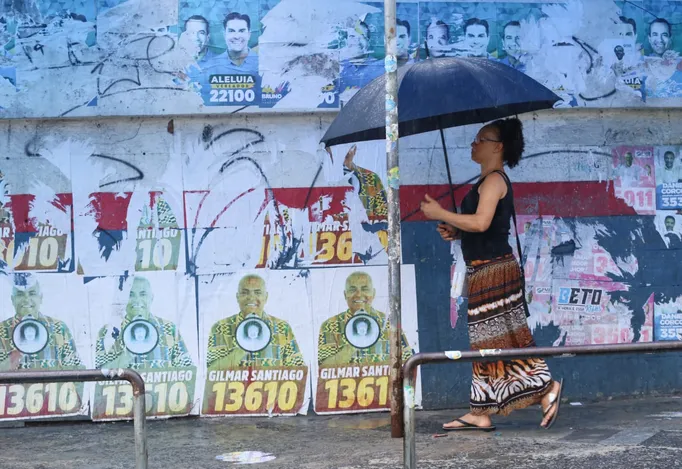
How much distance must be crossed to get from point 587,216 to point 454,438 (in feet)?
6.61

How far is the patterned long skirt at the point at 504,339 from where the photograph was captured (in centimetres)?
603

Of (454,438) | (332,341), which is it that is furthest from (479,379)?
(332,341)

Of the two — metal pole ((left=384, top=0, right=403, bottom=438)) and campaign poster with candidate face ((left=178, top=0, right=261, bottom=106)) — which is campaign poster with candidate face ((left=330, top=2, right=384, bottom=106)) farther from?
metal pole ((left=384, top=0, right=403, bottom=438))

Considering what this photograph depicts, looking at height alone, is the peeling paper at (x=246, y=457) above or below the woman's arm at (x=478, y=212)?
below

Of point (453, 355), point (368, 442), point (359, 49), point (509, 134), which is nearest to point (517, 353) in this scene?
point (453, 355)

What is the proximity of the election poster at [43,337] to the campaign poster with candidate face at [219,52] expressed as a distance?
1.51m

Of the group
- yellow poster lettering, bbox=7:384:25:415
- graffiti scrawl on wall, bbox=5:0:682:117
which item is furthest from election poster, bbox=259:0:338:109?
yellow poster lettering, bbox=7:384:25:415

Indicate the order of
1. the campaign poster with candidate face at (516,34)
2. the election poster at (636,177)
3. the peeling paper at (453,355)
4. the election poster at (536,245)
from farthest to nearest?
1. the election poster at (636,177)
2. the election poster at (536,245)
3. the campaign poster with candidate face at (516,34)
4. the peeling paper at (453,355)

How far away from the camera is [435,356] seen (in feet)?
13.8

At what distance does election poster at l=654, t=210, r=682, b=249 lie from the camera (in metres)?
7.15

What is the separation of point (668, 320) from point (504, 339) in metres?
1.73

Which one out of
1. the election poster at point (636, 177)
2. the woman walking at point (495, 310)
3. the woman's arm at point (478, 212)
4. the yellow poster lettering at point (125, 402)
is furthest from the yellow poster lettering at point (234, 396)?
the election poster at point (636, 177)

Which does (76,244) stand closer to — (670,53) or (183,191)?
(183,191)

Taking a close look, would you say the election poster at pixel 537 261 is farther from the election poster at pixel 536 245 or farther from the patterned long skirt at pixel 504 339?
the patterned long skirt at pixel 504 339
